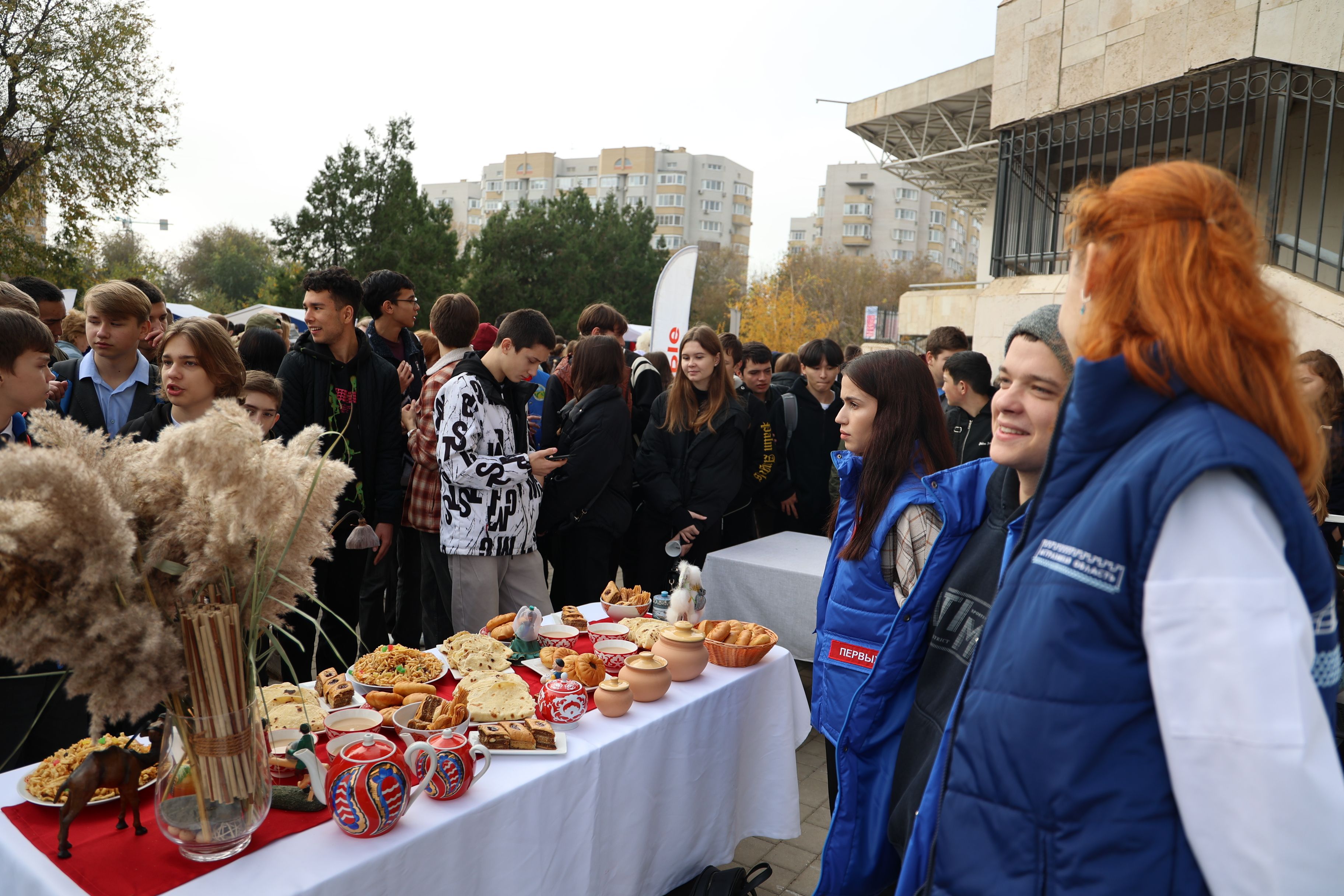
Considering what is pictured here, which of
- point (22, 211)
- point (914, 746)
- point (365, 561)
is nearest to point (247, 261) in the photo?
point (22, 211)

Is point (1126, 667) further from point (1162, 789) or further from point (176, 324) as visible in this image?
point (176, 324)

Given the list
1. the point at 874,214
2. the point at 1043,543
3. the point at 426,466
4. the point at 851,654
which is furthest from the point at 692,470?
the point at 874,214

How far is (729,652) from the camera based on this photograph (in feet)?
9.04

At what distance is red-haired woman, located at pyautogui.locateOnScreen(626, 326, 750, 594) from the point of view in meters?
4.82

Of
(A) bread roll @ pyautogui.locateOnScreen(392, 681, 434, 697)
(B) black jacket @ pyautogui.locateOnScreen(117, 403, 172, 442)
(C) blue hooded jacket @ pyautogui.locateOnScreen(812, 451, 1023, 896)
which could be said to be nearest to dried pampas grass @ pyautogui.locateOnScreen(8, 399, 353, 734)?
(A) bread roll @ pyautogui.locateOnScreen(392, 681, 434, 697)

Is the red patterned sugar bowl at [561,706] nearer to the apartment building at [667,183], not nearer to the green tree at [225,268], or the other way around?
the green tree at [225,268]

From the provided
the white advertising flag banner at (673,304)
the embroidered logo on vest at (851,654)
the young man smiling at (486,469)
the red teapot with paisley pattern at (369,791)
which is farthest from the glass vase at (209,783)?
the white advertising flag banner at (673,304)

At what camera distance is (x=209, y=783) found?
Answer: 154 centimetres

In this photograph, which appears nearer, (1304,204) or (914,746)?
(914,746)

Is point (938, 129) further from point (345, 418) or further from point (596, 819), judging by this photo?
point (596, 819)

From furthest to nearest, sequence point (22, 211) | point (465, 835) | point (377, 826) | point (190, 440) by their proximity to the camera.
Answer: point (22, 211)
point (465, 835)
point (377, 826)
point (190, 440)

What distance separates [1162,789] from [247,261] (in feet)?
174

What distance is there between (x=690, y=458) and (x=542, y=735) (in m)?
2.88

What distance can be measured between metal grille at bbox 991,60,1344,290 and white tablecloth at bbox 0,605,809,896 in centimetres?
495
